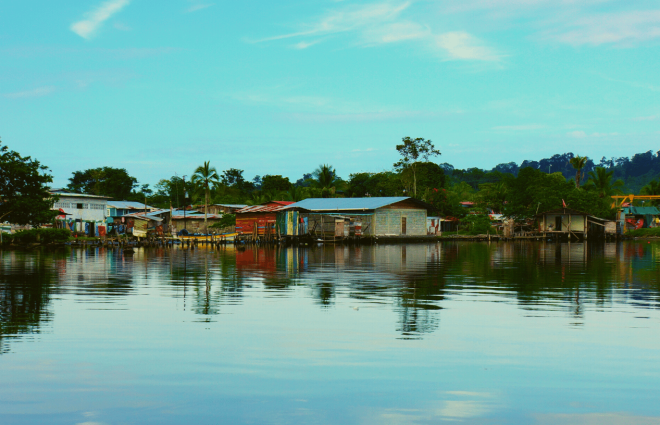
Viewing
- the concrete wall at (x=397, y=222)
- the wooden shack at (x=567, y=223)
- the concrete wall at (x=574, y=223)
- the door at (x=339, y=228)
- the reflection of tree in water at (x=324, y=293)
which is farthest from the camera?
the concrete wall at (x=574, y=223)

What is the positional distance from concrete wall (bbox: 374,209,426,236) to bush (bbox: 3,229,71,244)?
98.2ft

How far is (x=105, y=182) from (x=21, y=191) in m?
57.8

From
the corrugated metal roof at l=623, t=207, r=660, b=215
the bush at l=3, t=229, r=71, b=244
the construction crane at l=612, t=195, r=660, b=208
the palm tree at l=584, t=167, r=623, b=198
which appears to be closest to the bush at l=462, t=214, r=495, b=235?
the construction crane at l=612, t=195, r=660, b=208

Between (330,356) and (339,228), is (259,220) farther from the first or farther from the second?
(330,356)

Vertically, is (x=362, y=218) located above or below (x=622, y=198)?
below

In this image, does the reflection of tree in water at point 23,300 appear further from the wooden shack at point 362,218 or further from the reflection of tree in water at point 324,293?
the wooden shack at point 362,218

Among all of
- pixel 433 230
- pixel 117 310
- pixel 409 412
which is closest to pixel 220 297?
pixel 117 310

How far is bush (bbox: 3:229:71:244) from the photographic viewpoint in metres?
54.2

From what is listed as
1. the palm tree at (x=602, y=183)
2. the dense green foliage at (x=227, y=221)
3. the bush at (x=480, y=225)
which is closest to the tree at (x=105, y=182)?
the dense green foliage at (x=227, y=221)

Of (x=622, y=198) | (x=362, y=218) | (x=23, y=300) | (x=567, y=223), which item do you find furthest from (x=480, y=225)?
(x=23, y=300)

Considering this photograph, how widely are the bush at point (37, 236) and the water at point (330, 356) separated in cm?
3874

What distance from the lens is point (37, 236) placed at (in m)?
54.6

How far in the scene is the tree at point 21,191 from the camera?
162 ft

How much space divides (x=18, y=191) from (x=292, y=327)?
148 ft
